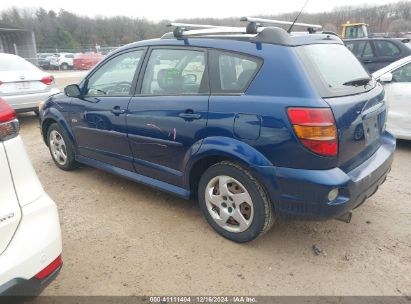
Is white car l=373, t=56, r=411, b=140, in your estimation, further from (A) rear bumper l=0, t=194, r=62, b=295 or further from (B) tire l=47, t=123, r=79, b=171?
(A) rear bumper l=0, t=194, r=62, b=295

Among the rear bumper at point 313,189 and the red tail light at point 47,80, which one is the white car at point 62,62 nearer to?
the red tail light at point 47,80

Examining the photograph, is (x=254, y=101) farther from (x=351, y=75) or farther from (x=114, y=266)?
(x=114, y=266)

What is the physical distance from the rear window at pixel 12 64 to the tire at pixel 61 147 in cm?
329

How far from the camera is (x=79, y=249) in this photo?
3.07 meters

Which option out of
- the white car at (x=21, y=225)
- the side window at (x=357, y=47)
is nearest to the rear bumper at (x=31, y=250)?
the white car at (x=21, y=225)

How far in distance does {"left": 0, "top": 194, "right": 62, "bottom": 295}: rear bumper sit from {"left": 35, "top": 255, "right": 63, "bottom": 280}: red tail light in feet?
0.06

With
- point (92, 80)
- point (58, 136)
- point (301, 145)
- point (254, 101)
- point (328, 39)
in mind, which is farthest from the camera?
point (58, 136)

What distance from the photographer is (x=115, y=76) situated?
391 cm

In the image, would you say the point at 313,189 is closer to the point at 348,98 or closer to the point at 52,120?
the point at 348,98

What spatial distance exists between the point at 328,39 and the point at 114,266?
267 cm

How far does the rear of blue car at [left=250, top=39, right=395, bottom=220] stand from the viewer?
8.15 feet

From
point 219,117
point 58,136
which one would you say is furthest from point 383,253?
point 58,136

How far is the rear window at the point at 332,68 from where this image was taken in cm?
263

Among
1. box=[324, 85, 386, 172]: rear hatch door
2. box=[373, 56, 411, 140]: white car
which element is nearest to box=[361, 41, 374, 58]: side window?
box=[373, 56, 411, 140]: white car
